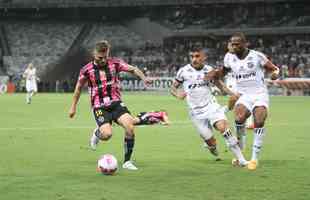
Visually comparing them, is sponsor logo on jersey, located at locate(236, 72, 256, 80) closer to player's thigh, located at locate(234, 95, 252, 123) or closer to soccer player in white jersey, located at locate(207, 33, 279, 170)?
soccer player in white jersey, located at locate(207, 33, 279, 170)

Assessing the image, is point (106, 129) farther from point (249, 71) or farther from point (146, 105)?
point (146, 105)

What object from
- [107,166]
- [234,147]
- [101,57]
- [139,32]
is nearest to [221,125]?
[234,147]

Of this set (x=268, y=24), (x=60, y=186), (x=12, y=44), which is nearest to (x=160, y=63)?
(x=268, y=24)

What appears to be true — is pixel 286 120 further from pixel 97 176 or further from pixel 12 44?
pixel 12 44

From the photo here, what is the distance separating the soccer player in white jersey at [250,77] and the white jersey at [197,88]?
683mm

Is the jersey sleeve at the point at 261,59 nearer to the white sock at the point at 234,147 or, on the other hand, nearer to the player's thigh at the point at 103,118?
the white sock at the point at 234,147

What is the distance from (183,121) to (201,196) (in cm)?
1690

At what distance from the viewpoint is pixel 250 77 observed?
13.8 meters

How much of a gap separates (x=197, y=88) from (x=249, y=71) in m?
1.24

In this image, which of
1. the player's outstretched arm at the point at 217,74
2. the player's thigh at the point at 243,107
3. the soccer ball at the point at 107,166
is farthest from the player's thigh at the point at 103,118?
the player's thigh at the point at 243,107

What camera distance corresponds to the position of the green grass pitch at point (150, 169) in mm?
10148

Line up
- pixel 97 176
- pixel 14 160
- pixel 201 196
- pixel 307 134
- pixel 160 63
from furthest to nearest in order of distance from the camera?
pixel 160 63 < pixel 307 134 < pixel 14 160 < pixel 97 176 < pixel 201 196

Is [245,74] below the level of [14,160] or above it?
above

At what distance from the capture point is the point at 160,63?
67125 millimetres
